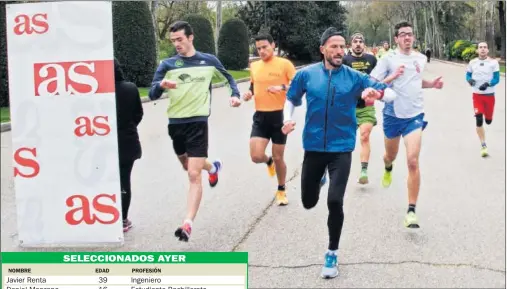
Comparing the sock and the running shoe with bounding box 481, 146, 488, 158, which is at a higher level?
the sock

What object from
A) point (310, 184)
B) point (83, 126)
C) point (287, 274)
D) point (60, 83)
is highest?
point (60, 83)

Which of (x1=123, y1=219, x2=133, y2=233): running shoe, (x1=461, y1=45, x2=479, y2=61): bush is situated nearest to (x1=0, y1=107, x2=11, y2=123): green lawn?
(x1=123, y1=219, x2=133, y2=233): running shoe

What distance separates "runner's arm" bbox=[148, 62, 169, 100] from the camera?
12.3 ft

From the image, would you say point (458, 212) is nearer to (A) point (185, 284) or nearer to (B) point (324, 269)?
(B) point (324, 269)

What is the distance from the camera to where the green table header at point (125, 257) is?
2848mm

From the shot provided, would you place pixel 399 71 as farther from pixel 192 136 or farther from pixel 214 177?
pixel 214 177

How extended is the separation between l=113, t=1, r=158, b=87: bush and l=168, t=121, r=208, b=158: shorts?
490 mm

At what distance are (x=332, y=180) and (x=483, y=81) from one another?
4198 millimetres

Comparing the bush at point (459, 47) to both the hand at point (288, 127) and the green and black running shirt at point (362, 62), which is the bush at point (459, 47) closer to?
the green and black running shirt at point (362, 62)

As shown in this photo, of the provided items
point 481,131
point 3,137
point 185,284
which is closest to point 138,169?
point 3,137

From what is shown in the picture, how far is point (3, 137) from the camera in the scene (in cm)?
532

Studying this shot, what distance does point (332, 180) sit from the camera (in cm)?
345

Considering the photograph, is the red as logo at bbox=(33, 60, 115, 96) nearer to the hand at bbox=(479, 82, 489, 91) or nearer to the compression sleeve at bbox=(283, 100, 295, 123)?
the compression sleeve at bbox=(283, 100, 295, 123)

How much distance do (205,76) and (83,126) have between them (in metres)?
0.80
